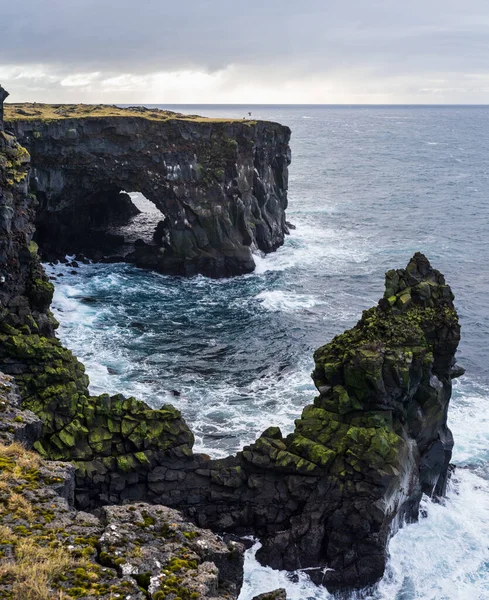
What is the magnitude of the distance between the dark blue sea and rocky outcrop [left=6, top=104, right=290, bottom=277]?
4030 mm

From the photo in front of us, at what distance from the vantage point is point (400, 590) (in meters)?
35.2

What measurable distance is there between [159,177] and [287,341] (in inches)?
1181

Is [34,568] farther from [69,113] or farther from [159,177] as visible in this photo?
[69,113]

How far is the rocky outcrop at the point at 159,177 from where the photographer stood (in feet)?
254

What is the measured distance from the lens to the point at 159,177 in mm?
81875

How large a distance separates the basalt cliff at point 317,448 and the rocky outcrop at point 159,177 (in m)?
38.9

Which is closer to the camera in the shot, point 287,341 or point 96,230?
point 287,341

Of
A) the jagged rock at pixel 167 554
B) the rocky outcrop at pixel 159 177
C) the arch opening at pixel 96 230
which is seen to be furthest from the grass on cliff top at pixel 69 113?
the jagged rock at pixel 167 554

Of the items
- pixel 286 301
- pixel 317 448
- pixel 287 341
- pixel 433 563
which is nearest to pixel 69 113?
pixel 286 301

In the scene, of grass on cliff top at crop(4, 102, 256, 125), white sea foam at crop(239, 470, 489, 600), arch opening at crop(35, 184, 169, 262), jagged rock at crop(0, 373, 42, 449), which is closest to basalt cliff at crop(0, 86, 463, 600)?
white sea foam at crop(239, 470, 489, 600)

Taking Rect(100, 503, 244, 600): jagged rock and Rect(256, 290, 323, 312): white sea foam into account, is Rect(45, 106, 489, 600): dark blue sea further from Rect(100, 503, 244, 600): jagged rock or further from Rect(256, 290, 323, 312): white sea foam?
Rect(100, 503, 244, 600): jagged rock

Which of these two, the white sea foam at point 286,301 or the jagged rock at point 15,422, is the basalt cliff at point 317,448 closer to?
the jagged rock at point 15,422

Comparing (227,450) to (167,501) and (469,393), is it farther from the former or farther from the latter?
(469,393)

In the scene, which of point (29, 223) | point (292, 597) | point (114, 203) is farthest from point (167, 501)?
point (114, 203)
